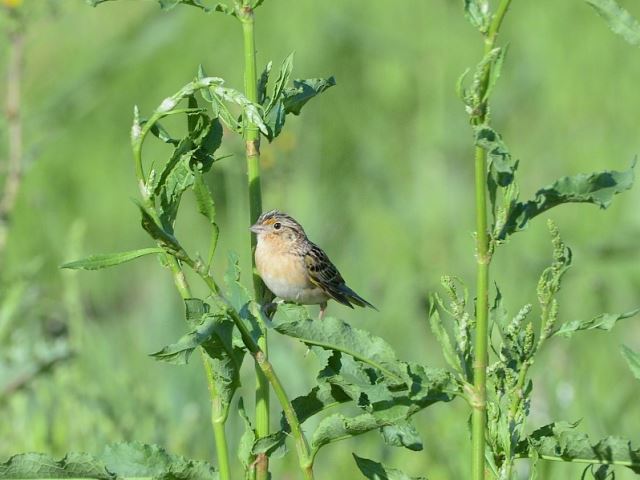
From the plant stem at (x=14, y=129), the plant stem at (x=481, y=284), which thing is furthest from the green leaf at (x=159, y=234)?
the plant stem at (x=14, y=129)

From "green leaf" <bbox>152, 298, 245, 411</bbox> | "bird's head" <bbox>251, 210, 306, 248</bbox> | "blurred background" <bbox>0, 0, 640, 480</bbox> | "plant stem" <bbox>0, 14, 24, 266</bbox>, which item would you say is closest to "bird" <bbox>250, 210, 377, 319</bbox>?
"bird's head" <bbox>251, 210, 306, 248</bbox>

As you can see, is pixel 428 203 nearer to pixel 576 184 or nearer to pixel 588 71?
pixel 588 71

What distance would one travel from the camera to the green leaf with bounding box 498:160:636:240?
1843mm

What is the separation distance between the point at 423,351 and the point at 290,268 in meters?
1.77

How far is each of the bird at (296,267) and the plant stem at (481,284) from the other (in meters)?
1.73

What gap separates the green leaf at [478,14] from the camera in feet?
5.81

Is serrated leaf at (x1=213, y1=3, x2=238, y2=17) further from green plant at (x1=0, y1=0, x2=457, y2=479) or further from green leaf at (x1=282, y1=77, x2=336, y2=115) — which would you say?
green leaf at (x1=282, y1=77, x2=336, y2=115)

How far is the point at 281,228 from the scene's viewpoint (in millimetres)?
4258

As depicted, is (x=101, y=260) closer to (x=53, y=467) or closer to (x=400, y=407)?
(x=53, y=467)

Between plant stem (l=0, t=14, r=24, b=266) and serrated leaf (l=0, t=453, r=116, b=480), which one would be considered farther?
plant stem (l=0, t=14, r=24, b=266)

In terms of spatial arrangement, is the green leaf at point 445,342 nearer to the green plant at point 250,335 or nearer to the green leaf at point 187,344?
the green plant at point 250,335

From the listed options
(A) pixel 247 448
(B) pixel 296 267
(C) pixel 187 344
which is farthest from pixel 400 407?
(B) pixel 296 267

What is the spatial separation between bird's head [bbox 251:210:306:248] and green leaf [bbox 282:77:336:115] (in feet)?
6.43

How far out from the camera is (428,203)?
638cm
